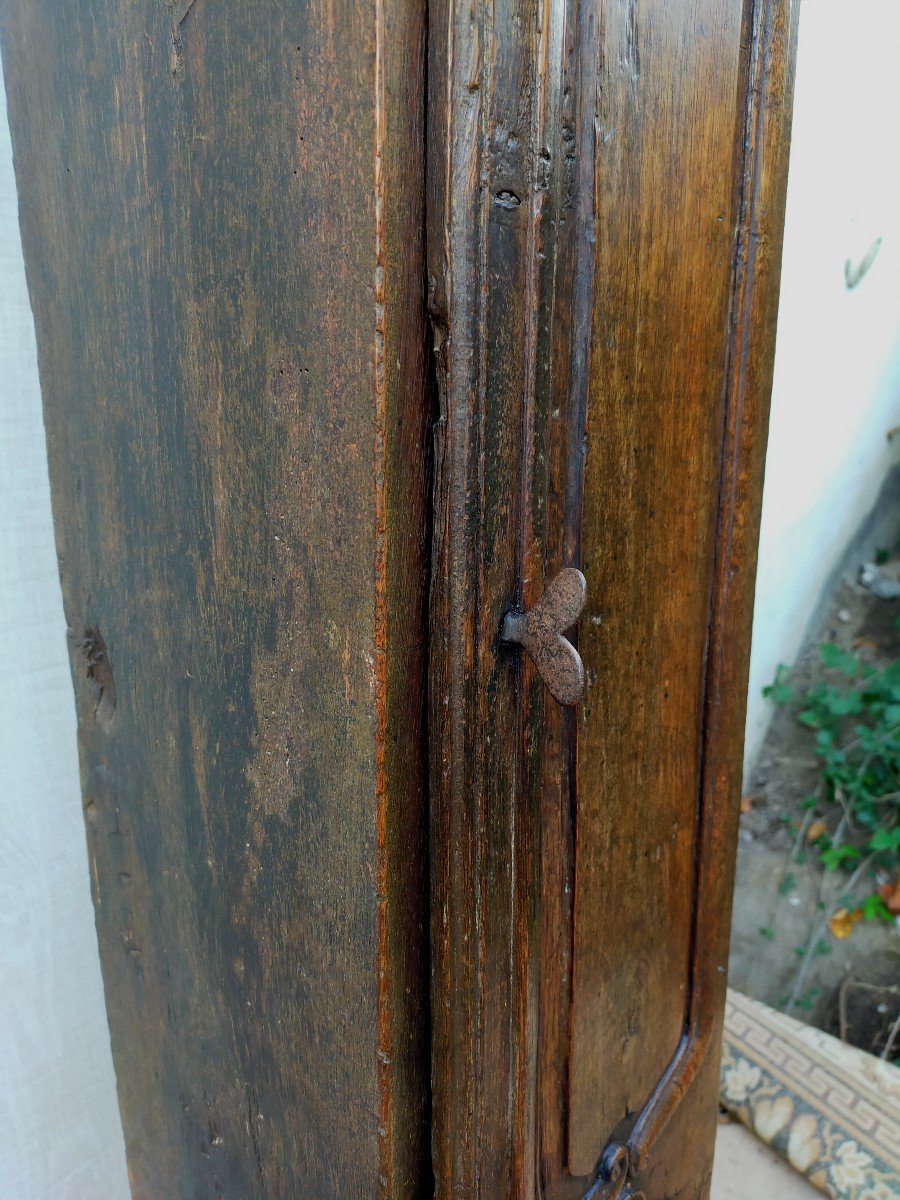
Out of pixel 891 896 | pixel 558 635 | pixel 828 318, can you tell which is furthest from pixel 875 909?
pixel 558 635

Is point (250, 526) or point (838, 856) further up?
point (250, 526)

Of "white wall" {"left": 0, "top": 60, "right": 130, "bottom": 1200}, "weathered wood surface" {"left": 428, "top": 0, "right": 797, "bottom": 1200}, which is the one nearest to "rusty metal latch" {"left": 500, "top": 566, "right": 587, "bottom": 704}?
"weathered wood surface" {"left": 428, "top": 0, "right": 797, "bottom": 1200}

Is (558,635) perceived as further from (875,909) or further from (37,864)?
(875,909)

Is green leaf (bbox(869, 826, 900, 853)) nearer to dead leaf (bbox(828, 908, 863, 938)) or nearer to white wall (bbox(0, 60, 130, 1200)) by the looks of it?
dead leaf (bbox(828, 908, 863, 938))

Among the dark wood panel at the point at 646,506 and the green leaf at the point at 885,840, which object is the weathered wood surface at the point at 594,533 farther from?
the green leaf at the point at 885,840

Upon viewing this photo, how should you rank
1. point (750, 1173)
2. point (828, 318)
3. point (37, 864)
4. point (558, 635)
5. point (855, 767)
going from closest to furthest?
point (558, 635)
point (37, 864)
point (750, 1173)
point (828, 318)
point (855, 767)

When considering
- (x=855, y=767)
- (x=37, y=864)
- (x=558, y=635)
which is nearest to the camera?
(x=558, y=635)

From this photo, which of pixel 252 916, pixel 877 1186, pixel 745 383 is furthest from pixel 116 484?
pixel 877 1186

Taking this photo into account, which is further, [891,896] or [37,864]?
[891,896]
